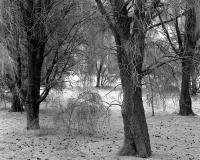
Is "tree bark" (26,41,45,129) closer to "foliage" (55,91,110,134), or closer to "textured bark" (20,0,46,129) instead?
"textured bark" (20,0,46,129)

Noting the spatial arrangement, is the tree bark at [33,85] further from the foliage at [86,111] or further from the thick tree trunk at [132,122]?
the thick tree trunk at [132,122]

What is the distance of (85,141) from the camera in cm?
1077

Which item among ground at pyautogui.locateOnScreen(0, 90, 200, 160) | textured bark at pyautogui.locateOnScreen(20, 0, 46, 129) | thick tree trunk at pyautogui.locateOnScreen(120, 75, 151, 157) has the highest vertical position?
textured bark at pyautogui.locateOnScreen(20, 0, 46, 129)

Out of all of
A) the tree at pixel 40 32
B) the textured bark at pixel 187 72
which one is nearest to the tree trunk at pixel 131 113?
the tree at pixel 40 32

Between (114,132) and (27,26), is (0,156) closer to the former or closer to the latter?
(27,26)

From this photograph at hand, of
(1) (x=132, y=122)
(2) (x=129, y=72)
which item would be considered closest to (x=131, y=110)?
(1) (x=132, y=122)

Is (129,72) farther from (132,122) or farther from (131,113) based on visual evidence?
(132,122)

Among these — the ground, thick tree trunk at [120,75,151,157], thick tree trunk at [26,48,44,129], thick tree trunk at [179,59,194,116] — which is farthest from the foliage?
thick tree trunk at [179,59,194,116]

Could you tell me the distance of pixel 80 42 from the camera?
41.7ft

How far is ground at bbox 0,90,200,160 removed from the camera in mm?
9180

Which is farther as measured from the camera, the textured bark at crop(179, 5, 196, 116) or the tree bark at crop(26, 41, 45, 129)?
the textured bark at crop(179, 5, 196, 116)

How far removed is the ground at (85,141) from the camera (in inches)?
361

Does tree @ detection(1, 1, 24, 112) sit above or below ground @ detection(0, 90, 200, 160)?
above

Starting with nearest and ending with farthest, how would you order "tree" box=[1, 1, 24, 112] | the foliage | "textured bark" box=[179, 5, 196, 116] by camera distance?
"tree" box=[1, 1, 24, 112]
the foliage
"textured bark" box=[179, 5, 196, 116]
